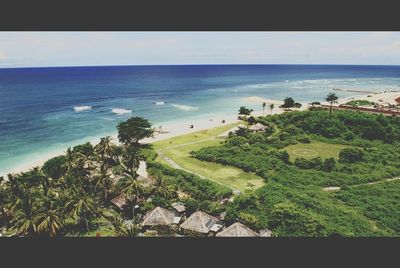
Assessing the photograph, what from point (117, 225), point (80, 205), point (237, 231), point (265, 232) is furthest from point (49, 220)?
point (265, 232)

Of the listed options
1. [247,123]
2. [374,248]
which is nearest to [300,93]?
[247,123]

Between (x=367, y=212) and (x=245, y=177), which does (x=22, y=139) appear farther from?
(x=367, y=212)

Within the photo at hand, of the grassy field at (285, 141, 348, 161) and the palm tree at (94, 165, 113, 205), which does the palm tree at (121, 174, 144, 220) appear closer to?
the palm tree at (94, 165, 113, 205)

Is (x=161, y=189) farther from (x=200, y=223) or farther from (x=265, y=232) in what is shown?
(x=265, y=232)

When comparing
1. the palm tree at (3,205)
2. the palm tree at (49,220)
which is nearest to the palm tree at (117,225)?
the palm tree at (49,220)

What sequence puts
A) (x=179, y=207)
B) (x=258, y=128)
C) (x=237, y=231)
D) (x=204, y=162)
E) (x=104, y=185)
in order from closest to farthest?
(x=237, y=231) → (x=179, y=207) → (x=104, y=185) → (x=204, y=162) → (x=258, y=128)

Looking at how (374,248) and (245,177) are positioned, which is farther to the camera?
(245,177)

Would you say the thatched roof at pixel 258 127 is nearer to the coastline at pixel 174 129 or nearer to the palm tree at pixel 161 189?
the coastline at pixel 174 129

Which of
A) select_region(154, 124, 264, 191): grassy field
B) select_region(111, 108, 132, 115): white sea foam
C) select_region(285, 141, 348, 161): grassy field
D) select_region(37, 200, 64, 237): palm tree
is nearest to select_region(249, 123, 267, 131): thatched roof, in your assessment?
select_region(154, 124, 264, 191): grassy field
